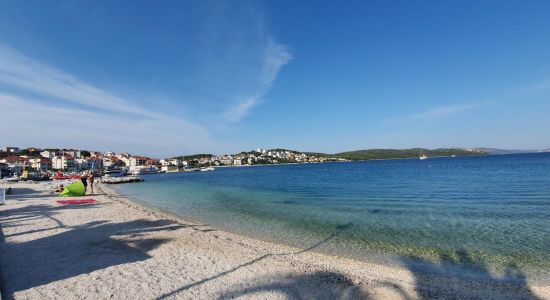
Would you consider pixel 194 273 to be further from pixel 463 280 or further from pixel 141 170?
pixel 141 170

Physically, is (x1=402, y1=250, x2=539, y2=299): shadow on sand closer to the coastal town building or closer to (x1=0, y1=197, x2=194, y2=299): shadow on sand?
(x1=0, y1=197, x2=194, y2=299): shadow on sand

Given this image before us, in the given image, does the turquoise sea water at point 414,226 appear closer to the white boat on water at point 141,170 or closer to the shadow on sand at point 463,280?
the shadow on sand at point 463,280

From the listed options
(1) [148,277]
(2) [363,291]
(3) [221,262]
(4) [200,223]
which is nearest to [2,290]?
(1) [148,277]

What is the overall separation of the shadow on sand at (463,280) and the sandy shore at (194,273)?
42 millimetres

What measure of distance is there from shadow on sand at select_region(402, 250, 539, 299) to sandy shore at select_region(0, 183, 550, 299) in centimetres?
4

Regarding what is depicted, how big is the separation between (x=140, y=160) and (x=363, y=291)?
17046cm

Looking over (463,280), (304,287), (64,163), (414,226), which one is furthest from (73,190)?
(64,163)

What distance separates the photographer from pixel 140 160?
16175 cm

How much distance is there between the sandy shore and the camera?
711cm

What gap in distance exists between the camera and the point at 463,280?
8289 mm

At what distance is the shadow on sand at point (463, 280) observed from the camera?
7324 mm

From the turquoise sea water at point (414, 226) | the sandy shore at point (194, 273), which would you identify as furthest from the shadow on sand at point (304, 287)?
the turquoise sea water at point (414, 226)

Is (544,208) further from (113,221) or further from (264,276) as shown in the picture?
(113,221)

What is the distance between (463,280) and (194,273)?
284 inches
